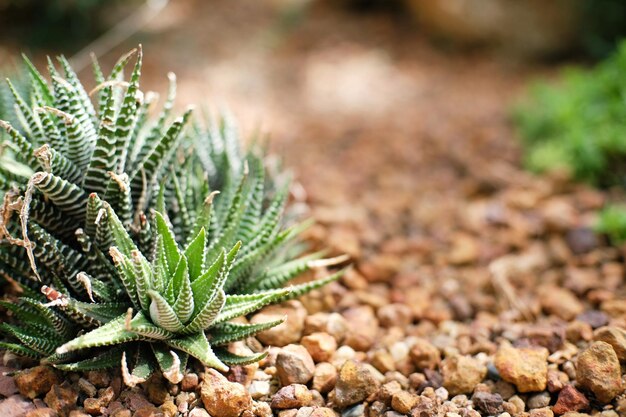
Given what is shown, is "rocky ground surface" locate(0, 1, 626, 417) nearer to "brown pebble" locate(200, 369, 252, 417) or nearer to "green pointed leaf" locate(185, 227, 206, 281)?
"brown pebble" locate(200, 369, 252, 417)

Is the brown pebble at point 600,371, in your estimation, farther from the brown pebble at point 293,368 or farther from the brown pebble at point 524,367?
the brown pebble at point 293,368

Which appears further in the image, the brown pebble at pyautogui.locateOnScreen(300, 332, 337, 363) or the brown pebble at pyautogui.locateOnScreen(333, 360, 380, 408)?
the brown pebble at pyautogui.locateOnScreen(300, 332, 337, 363)

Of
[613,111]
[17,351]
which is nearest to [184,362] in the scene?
[17,351]

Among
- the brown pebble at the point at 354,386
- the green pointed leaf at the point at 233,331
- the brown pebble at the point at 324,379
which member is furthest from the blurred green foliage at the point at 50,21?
the brown pebble at the point at 354,386

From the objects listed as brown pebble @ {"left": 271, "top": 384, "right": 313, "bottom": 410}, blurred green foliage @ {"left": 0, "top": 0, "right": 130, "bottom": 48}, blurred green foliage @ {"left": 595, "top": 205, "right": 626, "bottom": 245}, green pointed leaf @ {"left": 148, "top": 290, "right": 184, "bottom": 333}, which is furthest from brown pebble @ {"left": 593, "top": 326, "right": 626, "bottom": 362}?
blurred green foliage @ {"left": 0, "top": 0, "right": 130, "bottom": 48}

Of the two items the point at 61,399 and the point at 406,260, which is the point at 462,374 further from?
the point at 61,399
